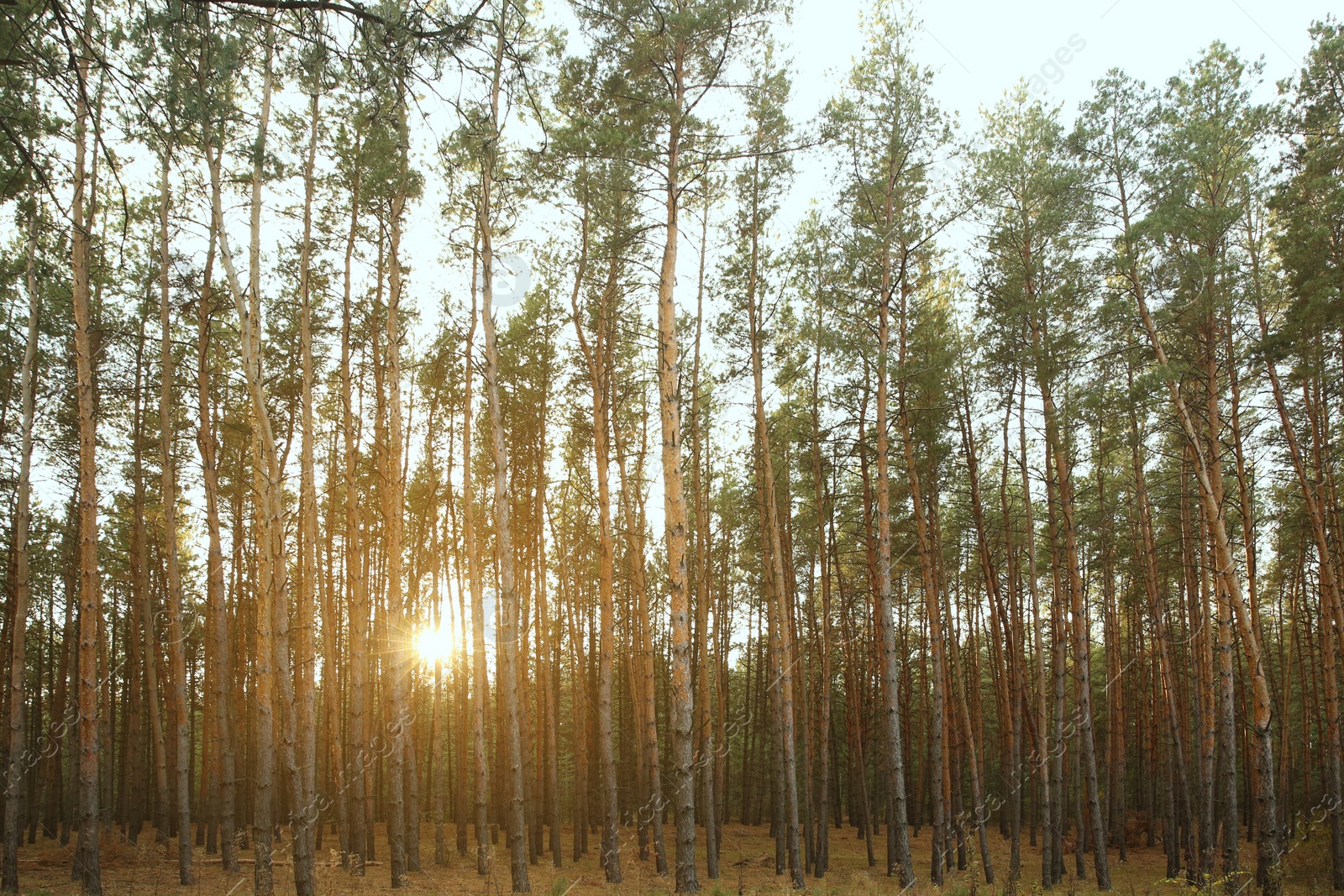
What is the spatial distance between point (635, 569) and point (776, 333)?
5388mm

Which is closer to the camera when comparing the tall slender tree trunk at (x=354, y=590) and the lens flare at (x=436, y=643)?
the tall slender tree trunk at (x=354, y=590)

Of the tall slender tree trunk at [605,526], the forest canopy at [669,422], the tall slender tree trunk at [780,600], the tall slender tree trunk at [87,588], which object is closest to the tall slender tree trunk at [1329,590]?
the forest canopy at [669,422]

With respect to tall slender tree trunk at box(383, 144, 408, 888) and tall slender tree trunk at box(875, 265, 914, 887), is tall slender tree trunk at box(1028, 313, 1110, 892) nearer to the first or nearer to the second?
tall slender tree trunk at box(875, 265, 914, 887)

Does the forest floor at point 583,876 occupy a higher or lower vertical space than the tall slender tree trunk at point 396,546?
lower

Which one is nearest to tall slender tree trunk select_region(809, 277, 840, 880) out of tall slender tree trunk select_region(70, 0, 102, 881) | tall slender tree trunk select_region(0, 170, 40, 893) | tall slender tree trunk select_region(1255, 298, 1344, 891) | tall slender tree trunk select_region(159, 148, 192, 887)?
tall slender tree trunk select_region(1255, 298, 1344, 891)

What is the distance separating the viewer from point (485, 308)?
1196 cm

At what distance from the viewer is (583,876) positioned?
14547mm

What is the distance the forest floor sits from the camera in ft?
37.7

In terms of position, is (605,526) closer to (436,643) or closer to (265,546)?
(265,546)

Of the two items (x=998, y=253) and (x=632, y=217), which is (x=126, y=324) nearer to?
(x=632, y=217)

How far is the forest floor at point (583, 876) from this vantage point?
37.7 feet

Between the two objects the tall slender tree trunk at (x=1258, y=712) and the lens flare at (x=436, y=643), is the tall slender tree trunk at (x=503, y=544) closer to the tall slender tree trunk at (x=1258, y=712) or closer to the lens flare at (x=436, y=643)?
the tall slender tree trunk at (x=1258, y=712)

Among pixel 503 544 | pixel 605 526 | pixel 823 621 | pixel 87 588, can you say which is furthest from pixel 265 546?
pixel 823 621

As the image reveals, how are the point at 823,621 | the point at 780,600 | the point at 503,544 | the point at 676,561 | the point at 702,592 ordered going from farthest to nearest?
the point at 702,592, the point at 823,621, the point at 780,600, the point at 503,544, the point at 676,561
